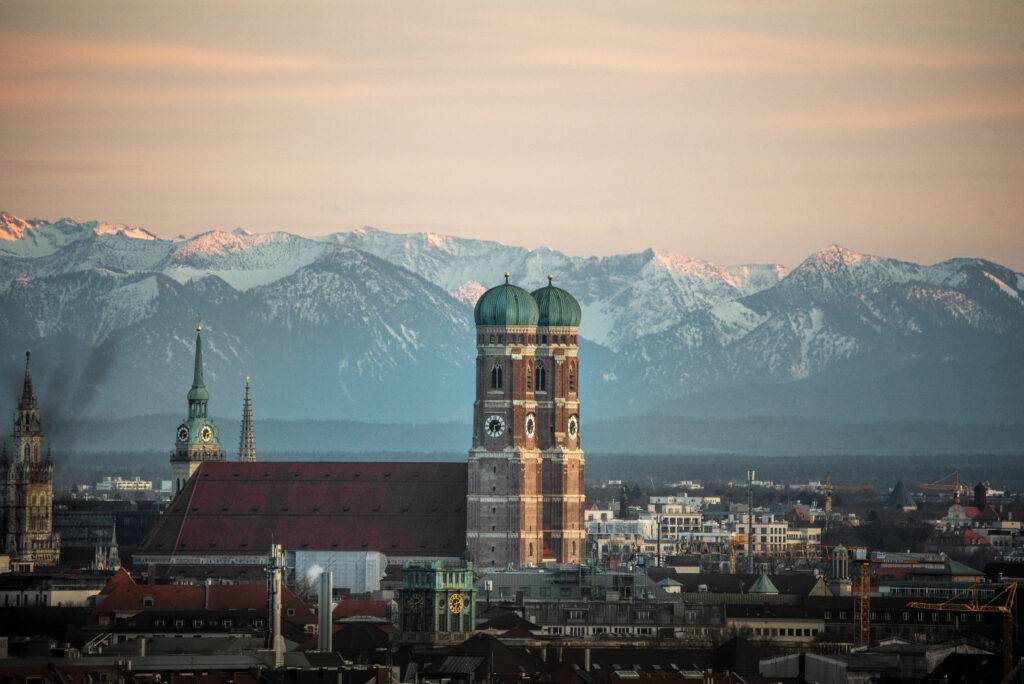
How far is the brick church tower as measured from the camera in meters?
161

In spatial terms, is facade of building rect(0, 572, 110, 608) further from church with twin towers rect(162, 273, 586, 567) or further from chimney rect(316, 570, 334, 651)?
chimney rect(316, 570, 334, 651)

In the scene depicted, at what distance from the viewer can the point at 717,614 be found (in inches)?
5728

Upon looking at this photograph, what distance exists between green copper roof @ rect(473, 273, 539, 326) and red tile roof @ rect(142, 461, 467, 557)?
→ 8144 millimetres

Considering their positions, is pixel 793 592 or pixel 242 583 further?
pixel 793 592

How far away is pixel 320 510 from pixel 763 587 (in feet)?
75.9

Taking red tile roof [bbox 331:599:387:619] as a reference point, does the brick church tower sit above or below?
above

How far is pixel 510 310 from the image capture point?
536 feet

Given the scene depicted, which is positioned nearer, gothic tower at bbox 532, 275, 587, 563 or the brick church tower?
the brick church tower

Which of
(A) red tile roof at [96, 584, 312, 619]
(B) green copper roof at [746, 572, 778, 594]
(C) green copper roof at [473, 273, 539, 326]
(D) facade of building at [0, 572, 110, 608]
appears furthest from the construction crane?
(D) facade of building at [0, 572, 110, 608]

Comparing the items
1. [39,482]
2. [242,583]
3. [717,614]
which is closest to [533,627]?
[717,614]

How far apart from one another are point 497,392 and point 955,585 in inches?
1010

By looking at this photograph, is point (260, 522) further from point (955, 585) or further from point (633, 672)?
point (633, 672)

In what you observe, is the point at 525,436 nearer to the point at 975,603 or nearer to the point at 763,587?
the point at 763,587

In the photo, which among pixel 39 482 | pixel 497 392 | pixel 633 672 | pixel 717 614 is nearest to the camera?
pixel 633 672
